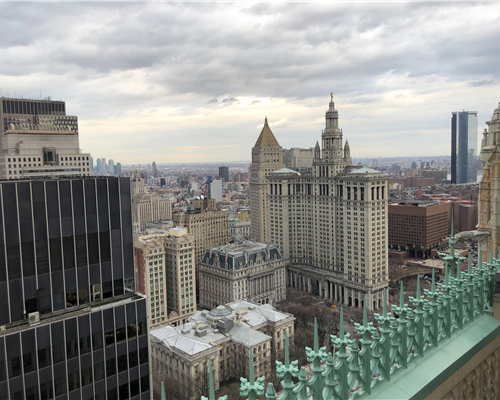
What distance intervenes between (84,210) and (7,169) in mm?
101567

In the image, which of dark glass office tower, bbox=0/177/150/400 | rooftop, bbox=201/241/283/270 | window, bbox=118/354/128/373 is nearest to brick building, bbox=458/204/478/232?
rooftop, bbox=201/241/283/270

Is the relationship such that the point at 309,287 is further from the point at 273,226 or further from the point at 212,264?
the point at 212,264

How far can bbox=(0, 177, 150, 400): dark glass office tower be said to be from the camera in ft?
A: 92.0

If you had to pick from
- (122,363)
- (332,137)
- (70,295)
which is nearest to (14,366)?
(70,295)

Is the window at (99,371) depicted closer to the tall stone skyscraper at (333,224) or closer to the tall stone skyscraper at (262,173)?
the tall stone skyscraper at (333,224)

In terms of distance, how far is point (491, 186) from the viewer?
26406 mm

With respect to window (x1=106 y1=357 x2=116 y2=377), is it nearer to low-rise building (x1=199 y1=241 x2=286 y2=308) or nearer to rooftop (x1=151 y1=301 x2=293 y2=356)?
rooftop (x1=151 y1=301 x2=293 y2=356)

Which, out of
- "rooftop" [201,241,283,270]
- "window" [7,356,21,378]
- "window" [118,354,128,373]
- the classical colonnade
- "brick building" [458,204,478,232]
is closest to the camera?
"window" [7,356,21,378]

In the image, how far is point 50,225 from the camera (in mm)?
30266

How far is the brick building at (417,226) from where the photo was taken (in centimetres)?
16812

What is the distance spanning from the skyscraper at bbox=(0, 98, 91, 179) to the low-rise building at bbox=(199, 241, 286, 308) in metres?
45.5

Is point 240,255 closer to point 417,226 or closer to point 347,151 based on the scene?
point 347,151

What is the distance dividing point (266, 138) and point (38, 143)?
8338 centimetres

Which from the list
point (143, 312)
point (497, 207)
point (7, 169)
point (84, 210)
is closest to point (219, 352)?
point (143, 312)
